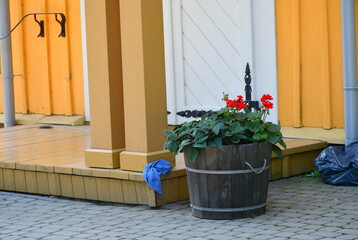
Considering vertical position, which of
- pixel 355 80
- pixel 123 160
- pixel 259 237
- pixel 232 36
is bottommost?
pixel 259 237

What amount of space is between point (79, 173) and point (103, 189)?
317 mm

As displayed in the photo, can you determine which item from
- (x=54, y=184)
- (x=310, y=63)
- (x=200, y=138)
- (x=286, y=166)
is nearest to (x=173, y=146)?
(x=200, y=138)

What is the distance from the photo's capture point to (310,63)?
9180 mm

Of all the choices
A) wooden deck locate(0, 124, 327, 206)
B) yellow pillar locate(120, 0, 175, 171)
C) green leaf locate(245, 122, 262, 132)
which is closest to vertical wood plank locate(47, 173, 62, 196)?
wooden deck locate(0, 124, 327, 206)

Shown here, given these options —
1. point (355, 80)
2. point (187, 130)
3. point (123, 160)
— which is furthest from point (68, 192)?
point (355, 80)

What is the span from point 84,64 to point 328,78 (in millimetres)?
4349

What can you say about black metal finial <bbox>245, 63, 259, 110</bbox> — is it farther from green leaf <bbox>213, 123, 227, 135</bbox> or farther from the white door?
green leaf <bbox>213, 123, 227, 135</bbox>

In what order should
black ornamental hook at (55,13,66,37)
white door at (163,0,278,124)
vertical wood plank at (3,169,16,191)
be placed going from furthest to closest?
black ornamental hook at (55,13,66,37) → white door at (163,0,278,124) → vertical wood plank at (3,169,16,191)

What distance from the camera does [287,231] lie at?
638 cm

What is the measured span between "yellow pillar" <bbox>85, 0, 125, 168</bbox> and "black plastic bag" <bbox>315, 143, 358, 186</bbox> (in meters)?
2.19

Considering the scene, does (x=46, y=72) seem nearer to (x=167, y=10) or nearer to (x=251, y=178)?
(x=167, y=10)

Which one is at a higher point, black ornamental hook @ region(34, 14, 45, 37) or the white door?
black ornamental hook @ region(34, 14, 45, 37)

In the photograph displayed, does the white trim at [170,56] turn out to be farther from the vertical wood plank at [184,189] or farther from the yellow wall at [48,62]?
the vertical wood plank at [184,189]

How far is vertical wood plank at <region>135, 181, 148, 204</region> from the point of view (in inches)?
299
